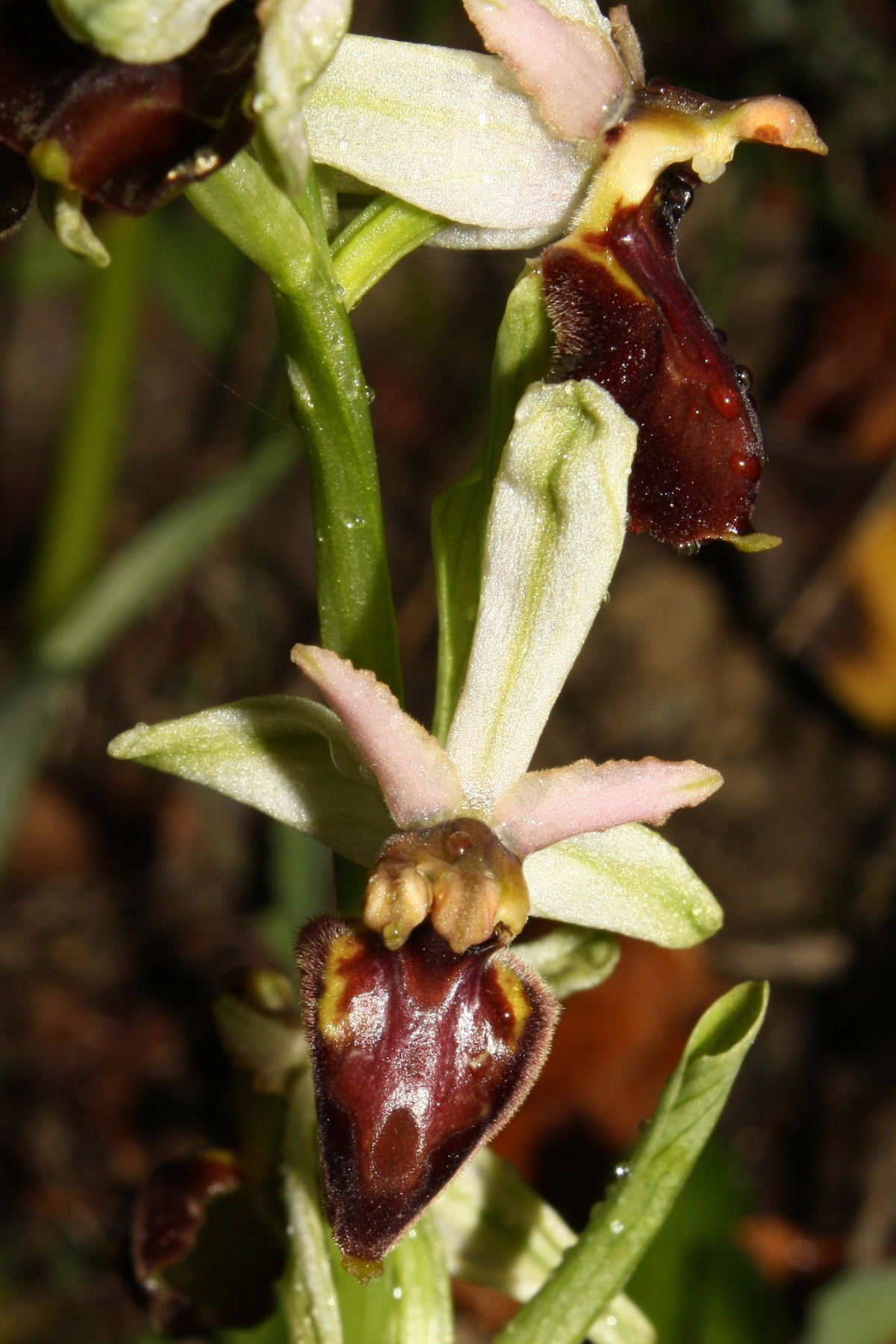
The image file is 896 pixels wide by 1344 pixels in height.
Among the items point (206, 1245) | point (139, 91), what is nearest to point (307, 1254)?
point (206, 1245)

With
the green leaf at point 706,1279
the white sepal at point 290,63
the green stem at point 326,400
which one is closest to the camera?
the white sepal at point 290,63

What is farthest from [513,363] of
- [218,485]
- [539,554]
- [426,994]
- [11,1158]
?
[11,1158]

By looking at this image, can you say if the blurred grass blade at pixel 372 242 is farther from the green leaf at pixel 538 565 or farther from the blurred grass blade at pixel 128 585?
the blurred grass blade at pixel 128 585

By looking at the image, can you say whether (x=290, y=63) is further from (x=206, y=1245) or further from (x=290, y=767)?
(x=206, y=1245)

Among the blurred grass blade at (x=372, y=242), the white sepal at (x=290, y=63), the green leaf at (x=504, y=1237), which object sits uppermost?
the white sepal at (x=290, y=63)

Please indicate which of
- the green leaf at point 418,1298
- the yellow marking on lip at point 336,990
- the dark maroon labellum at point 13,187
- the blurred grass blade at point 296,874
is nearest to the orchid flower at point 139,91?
the dark maroon labellum at point 13,187

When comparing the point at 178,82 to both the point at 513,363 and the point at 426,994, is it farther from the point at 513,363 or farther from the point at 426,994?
the point at 426,994
